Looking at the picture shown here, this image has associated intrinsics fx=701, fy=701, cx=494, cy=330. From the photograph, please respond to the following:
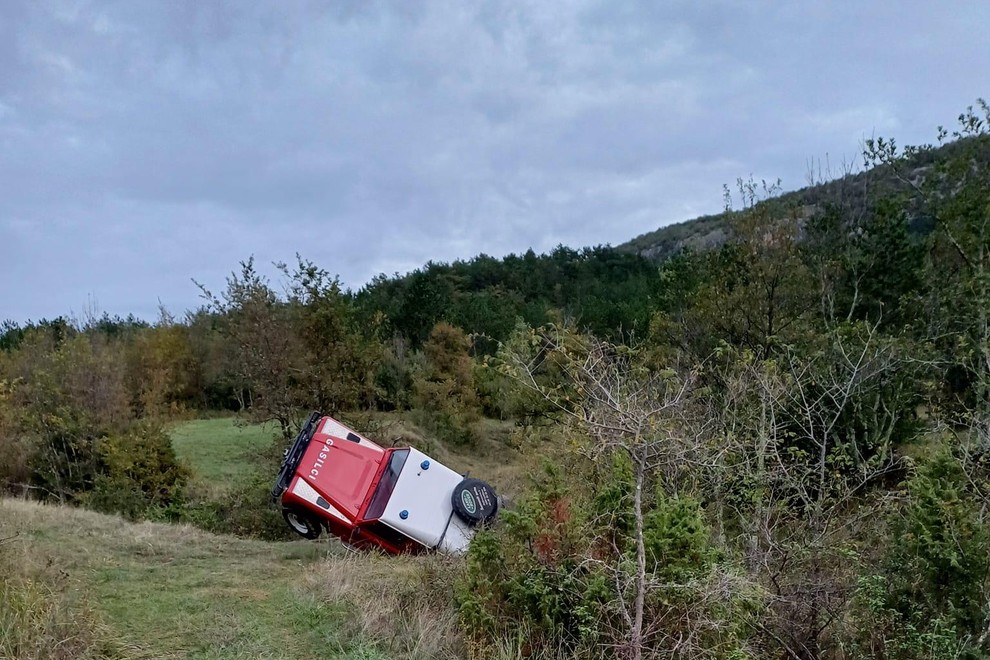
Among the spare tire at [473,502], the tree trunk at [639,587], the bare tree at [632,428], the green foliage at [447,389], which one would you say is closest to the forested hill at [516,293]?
the green foliage at [447,389]

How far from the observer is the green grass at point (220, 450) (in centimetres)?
1558

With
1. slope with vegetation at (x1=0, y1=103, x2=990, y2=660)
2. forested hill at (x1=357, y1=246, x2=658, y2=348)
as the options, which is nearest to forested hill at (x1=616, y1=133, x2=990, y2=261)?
slope with vegetation at (x1=0, y1=103, x2=990, y2=660)

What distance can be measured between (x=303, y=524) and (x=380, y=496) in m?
1.63

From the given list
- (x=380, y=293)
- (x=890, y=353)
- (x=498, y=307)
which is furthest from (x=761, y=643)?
(x=380, y=293)

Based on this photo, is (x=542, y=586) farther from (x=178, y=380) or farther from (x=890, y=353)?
(x=178, y=380)

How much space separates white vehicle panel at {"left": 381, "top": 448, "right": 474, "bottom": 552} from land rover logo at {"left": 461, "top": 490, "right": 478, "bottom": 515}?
0.59 ft

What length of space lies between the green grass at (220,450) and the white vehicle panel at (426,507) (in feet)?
19.6

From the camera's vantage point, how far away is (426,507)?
360 inches

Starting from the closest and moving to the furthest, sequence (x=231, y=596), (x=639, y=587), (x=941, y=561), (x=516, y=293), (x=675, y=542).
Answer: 1. (x=639, y=587)
2. (x=675, y=542)
3. (x=941, y=561)
4. (x=231, y=596)
5. (x=516, y=293)

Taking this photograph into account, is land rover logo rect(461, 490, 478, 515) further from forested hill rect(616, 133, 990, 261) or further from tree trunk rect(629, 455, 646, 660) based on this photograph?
forested hill rect(616, 133, 990, 261)

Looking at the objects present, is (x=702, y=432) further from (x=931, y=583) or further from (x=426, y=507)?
(x=426, y=507)

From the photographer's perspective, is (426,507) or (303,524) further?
(303,524)

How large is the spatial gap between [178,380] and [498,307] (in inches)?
772

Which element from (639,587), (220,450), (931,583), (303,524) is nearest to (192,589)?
(303,524)
